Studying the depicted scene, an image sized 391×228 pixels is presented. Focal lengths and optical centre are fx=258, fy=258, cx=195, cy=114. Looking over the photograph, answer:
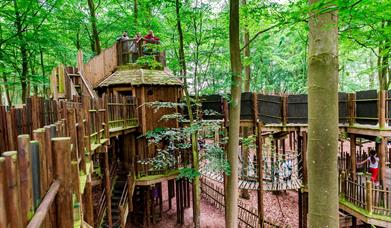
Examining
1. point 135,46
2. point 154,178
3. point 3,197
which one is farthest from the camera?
point 135,46

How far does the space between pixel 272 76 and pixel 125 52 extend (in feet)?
65.8

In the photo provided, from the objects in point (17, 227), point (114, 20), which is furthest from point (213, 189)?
point (17, 227)

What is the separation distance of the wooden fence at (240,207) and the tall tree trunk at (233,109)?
4712 millimetres

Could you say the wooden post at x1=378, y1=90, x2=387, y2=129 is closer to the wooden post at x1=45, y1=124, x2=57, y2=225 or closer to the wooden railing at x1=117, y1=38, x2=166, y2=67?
the wooden railing at x1=117, y1=38, x2=166, y2=67

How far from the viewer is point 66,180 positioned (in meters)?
1.79

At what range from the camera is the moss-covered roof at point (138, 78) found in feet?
40.1

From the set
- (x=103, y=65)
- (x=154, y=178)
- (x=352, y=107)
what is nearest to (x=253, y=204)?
(x=154, y=178)

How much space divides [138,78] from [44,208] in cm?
1133

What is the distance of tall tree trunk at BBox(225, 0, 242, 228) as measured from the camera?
24.1 feet

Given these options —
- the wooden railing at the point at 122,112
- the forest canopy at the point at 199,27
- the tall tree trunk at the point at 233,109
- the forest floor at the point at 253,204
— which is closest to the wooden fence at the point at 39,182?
the forest canopy at the point at 199,27

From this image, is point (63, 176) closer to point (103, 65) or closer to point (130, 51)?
point (130, 51)

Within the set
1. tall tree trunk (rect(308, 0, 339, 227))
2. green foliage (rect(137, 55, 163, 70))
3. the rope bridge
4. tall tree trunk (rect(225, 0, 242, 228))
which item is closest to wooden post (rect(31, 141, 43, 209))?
tall tree trunk (rect(308, 0, 339, 227))

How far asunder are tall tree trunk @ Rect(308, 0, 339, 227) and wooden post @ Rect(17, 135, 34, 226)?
2372mm

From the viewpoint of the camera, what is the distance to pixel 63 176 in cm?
177
